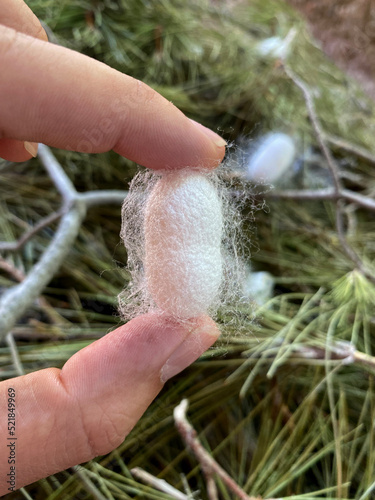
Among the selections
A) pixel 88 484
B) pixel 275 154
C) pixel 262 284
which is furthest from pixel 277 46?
pixel 88 484

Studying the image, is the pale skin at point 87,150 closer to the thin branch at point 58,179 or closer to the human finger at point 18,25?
the human finger at point 18,25

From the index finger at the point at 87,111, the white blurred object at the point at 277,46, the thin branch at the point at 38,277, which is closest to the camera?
the index finger at the point at 87,111

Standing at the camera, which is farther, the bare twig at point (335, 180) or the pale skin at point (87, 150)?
the bare twig at point (335, 180)

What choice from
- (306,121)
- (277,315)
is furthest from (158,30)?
(277,315)

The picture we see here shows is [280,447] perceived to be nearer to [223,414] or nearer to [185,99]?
[223,414]

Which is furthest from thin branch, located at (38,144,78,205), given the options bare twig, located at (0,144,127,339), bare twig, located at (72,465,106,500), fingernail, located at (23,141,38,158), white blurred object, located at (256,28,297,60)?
white blurred object, located at (256,28,297,60)

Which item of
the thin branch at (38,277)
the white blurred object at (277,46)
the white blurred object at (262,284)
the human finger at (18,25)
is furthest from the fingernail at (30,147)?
the white blurred object at (277,46)

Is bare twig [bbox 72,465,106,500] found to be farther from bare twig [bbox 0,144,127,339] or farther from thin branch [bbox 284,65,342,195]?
thin branch [bbox 284,65,342,195]
